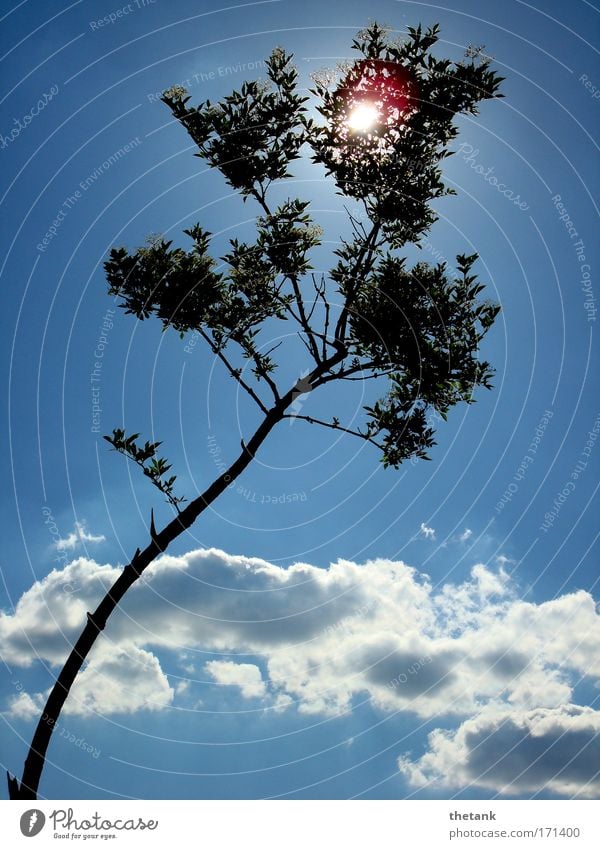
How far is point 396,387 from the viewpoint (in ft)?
43.9

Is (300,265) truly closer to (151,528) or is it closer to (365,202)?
(365,202)

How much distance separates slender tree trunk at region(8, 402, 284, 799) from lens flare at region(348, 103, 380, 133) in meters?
A: 5.84

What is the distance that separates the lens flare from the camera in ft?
39.4

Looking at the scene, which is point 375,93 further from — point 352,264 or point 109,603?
point 109,603

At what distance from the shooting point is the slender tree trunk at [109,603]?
10.7 m

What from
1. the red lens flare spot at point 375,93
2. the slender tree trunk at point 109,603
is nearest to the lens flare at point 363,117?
the red lens flare spot at point 375,93
